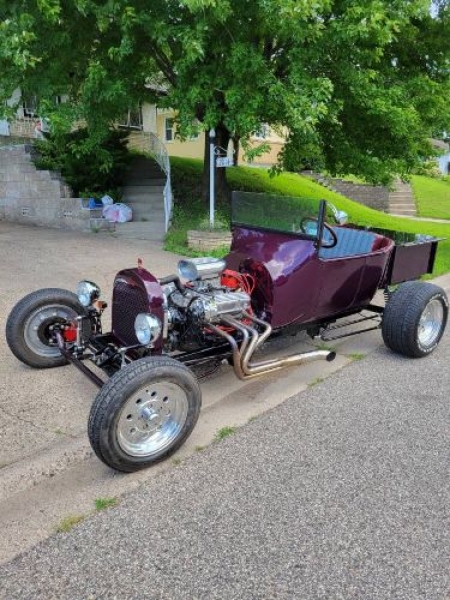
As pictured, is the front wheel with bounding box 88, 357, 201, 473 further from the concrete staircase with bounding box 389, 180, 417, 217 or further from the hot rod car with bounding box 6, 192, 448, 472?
the concrete staircase with bounding box 389, 180, 417, 217

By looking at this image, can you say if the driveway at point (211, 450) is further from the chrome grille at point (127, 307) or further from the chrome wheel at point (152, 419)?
the chrome grille at point (127, 307)

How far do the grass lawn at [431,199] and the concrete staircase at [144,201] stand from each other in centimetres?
995

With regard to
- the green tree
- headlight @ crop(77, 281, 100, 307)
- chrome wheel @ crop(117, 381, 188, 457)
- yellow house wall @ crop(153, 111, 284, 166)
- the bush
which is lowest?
chrome wheel @ crop(117, 381, 188, 457)

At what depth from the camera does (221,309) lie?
359 centimetres

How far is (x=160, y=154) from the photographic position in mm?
13438

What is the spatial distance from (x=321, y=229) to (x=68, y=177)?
8.92 m

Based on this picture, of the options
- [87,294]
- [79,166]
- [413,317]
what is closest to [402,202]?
[79,166]

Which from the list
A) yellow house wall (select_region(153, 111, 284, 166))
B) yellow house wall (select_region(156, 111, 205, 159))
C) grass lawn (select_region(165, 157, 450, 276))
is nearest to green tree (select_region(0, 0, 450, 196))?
grass lawn (select_region(165, 157, 450, 276))

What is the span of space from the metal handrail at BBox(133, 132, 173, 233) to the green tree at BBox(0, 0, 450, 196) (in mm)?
1872

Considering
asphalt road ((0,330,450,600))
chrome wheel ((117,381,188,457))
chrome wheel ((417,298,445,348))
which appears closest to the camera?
asphalt road ((0,330,450,600))

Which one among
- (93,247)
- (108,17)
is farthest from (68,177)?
(108,17)

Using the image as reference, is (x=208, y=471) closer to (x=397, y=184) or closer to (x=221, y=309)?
(x=221, y=309)

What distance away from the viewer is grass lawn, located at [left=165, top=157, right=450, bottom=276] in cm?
964

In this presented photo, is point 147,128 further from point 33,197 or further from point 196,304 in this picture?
point 196,304
